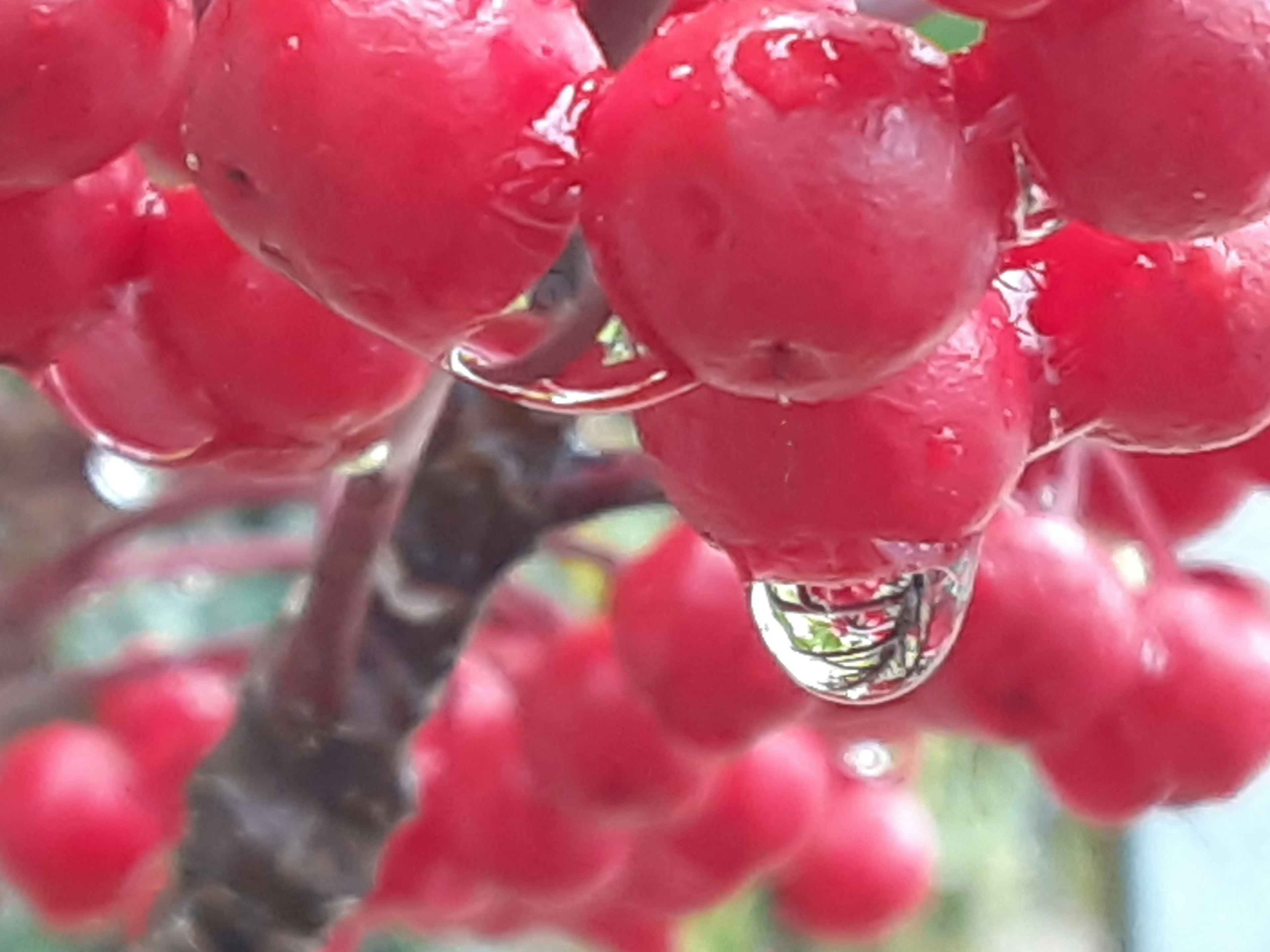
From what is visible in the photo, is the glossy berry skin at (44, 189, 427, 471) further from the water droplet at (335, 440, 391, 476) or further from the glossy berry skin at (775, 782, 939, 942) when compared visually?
the glossy berry skin at (775, 782, 939, 942)

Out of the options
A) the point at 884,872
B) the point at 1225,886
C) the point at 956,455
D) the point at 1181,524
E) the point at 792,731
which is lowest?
the point at 1225,886

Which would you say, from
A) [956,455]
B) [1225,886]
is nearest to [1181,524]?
[956,455]

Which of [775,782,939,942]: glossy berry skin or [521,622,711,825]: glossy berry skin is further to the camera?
[775,782,939,942]: glossy berry skin

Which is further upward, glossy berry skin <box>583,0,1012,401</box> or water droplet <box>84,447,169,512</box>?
glossy berry skin <box>583,0,1012,401</box>

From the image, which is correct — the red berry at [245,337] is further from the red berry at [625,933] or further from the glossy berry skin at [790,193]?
the red berry at [625,933]

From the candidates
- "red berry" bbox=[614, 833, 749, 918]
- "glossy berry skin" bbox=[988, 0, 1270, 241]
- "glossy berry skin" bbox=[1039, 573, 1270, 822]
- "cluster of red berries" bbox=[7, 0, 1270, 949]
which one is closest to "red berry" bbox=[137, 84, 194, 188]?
"cluster of red berries" bbox=[7, 0, 1270, 949]

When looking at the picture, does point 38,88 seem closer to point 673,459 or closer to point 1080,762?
point 673,459

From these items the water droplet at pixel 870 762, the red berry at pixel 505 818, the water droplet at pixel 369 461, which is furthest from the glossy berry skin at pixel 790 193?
the water droplet at pixel 870 762
